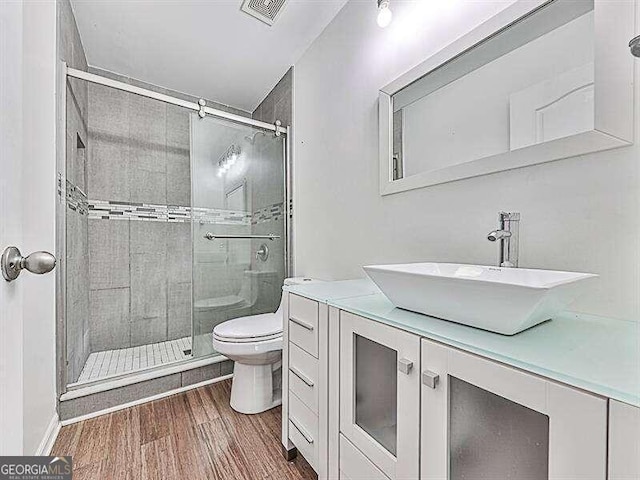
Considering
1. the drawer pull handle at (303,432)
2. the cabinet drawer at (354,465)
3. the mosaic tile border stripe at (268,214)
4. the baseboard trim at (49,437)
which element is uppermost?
the mosaic tile border stripe at (268,214)

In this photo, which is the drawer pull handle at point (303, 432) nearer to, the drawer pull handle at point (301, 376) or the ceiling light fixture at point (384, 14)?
the drawer pull handle at point (301, 376)

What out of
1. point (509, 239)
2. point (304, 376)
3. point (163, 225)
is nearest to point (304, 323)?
point (304, 376)

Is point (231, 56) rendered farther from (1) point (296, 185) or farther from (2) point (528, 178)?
(2) point (528, 178)

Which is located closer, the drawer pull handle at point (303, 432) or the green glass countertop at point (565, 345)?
the green glass countertop at point (565, 345)

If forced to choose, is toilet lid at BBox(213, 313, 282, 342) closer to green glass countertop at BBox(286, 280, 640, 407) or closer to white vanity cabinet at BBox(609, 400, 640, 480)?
green glass countertop at BBox(286, 280, 640, 407)

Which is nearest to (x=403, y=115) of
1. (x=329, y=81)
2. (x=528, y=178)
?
(x=528, y=178)

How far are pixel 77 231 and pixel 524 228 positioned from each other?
100 inches

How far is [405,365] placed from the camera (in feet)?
2.65

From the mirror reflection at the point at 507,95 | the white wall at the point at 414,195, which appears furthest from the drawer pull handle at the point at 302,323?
the mirror reflection at the point at 507,95

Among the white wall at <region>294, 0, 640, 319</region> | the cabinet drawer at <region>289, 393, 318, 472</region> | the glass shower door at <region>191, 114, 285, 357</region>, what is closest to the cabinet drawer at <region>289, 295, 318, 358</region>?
the cabinet drawer at <region>289, 393, 318, 472</region>

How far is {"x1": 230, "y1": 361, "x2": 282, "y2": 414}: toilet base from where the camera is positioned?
5.97 ft

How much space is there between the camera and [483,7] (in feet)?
3.69

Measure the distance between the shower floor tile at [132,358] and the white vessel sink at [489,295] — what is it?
6.40ft

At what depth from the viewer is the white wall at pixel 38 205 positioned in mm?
1244
